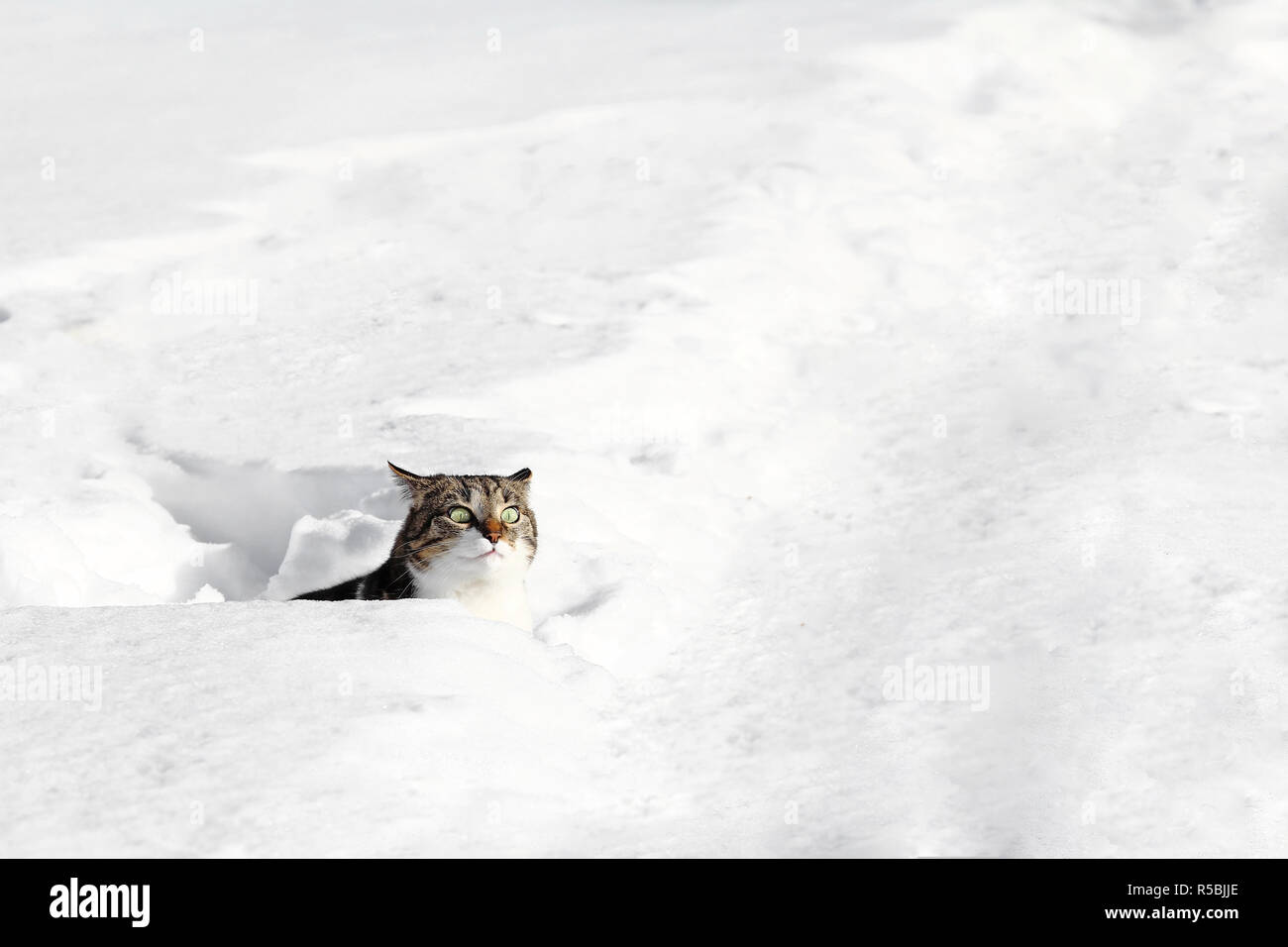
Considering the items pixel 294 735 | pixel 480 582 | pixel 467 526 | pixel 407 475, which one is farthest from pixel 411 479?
pixel 294 735

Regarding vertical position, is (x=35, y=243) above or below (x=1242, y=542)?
below

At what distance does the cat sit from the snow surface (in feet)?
0.82

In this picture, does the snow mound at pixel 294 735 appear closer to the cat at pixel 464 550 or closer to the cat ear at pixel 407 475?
the cat at pixel 464 550

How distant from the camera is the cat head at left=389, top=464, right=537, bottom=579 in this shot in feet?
14.1

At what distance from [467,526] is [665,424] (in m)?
1.63

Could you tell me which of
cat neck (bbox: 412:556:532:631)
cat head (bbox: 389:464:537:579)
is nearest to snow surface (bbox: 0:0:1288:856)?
cat neck (bbox: 412:556:532:631)

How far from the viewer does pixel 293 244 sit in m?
7.48

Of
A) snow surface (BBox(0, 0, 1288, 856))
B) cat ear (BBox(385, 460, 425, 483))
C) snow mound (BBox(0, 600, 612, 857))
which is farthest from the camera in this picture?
cat ear (BBox(385, 460, 425, 483))

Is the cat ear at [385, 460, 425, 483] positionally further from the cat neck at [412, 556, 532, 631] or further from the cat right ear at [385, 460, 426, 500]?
the cat neck at [412, 556, 532, 631]

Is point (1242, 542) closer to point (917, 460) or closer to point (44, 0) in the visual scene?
point (917, 460)

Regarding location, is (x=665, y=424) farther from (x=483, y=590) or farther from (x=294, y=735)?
(x=294, y=735)

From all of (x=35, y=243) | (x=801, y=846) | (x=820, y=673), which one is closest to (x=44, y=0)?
(x=35, y=243)
